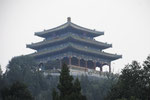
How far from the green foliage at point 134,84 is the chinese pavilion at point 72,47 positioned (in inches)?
1430

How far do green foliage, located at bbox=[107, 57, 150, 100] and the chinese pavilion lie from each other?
3633cm

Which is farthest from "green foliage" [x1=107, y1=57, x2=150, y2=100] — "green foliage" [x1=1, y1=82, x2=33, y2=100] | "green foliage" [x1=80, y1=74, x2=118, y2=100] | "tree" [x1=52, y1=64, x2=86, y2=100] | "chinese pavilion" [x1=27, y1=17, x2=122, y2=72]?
"chinese pavilion" [x1=27, y1=17, x2=122, y2=72]

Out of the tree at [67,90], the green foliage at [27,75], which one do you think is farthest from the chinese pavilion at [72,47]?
the tree at [67,90]

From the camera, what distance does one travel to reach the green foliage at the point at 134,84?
40.9 meters

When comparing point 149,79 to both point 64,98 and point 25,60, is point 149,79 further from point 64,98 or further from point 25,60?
point 25,60

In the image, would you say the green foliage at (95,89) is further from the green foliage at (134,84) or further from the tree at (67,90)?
the tree at (67,90)

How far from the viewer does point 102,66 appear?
8588 cm

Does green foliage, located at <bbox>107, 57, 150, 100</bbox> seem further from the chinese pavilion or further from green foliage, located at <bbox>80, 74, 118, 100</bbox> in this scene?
the chinese pavilion

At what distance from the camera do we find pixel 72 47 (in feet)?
260

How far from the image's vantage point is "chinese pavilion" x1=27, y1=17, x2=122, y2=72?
81062 millimetres

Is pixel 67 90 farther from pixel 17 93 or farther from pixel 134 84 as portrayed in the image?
pixel 17 93

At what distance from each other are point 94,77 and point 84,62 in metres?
8.61

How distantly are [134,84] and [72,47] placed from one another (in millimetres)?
37972

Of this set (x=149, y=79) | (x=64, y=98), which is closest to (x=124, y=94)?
(x=149, y=79)
